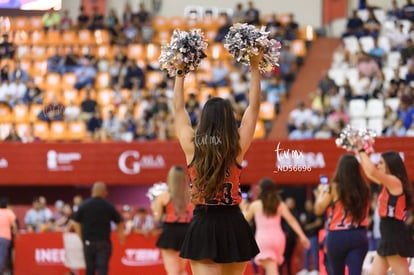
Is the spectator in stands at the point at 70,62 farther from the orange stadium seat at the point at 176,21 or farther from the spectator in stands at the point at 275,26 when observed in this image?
the spectator in stands at the point at 275,26

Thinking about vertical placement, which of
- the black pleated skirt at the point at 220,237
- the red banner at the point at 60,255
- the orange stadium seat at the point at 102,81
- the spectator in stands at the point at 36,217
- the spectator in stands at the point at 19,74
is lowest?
the red banner at the point at 60,255

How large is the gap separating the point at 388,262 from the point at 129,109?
13.3 meters

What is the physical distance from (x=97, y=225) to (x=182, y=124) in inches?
264

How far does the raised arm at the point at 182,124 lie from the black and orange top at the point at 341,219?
10.9ft

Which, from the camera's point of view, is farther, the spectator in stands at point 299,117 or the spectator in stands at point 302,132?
the spectator in stands at point 299,117

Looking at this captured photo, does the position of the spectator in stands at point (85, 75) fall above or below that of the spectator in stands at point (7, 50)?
below

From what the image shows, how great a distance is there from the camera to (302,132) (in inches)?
784

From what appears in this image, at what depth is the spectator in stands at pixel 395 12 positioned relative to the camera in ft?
78.7

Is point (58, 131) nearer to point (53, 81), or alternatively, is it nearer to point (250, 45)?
point (53, 81)

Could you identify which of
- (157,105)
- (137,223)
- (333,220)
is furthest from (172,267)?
(157,105)

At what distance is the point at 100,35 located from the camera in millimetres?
26734

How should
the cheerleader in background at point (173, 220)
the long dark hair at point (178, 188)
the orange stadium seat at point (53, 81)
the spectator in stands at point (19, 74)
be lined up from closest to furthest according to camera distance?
1. the long dark hair at point (178, 188)
2. the cheerleader in background at point (173, 220)
3. the spectator in stands at point (19, 74)
4. the orange stadium seat at point (53, 81)

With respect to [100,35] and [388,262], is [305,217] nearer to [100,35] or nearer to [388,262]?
[388,262]

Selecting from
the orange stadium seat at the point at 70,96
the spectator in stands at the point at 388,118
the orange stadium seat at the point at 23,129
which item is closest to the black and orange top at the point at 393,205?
the spectator in stands at the point at 388,118
